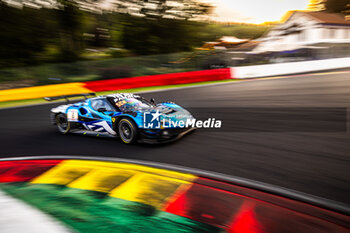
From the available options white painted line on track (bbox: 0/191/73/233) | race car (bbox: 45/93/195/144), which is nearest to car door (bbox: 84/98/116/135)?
race car (bbox: 45/93/195/144)

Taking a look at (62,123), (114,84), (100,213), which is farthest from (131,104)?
(114,84)

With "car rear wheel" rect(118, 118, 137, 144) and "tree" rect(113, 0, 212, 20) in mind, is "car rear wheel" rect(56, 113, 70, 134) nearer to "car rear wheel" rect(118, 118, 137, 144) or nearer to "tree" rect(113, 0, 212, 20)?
"car rear wheel" rect(118, 118, 137, 144)

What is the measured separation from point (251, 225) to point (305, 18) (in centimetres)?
3765

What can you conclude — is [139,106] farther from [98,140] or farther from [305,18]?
[305,18]

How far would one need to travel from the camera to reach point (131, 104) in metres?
6.06

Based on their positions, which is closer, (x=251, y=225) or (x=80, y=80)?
(x=251, y=225)

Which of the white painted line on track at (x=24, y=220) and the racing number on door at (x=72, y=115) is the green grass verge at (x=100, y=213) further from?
the racing number on door at (x=72, y=115)

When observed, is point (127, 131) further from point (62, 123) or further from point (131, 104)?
point (62, 123)

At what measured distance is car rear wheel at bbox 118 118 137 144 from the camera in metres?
5.62

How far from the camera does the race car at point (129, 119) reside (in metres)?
5.48

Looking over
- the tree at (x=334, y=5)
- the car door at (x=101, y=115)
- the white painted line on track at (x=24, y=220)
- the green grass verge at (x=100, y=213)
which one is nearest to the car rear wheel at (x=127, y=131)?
the car door at (x=101, y=115)

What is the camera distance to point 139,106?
6.00 m

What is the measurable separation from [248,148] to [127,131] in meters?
2.68

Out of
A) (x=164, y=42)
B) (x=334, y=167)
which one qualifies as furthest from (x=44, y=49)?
(x=334, y=167)
